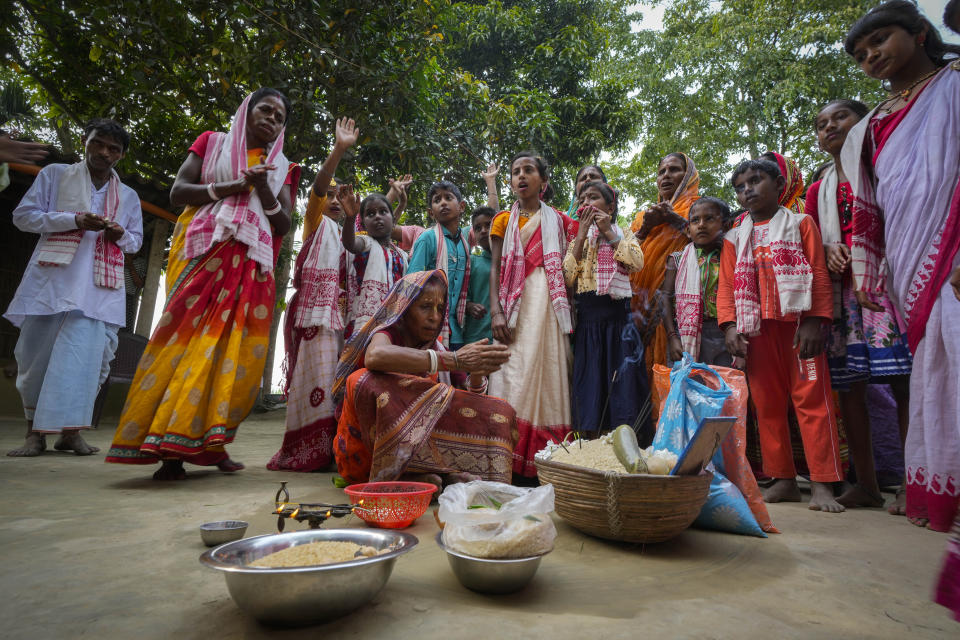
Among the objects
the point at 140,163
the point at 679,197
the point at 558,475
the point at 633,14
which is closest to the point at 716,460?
the point at 558,475

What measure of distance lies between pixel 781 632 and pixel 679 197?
3781mm

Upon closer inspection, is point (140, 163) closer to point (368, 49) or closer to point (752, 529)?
point (368, 49)

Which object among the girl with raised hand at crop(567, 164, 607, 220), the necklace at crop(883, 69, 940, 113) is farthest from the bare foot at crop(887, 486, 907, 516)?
the girl with raised hand at crop(567, 164, 607, 220)

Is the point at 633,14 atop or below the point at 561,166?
atop

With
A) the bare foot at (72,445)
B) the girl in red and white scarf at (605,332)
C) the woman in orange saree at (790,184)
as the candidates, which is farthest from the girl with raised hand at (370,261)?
the woman in orange saree at (790,184)

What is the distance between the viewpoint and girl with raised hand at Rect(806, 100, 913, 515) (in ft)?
10.1

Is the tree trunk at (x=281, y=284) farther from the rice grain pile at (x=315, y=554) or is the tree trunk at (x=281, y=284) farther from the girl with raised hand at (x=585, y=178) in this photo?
the rice grain pile at (x=315, y=554)

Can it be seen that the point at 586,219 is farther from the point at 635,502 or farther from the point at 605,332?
the point at 635,502

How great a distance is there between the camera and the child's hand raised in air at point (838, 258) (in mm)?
3109

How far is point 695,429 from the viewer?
230 centimetres

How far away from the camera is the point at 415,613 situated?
1409 millimetres

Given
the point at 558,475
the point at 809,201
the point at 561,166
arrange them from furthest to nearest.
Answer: the point at 561,166 → the point at 809,201 → the point at 558,475

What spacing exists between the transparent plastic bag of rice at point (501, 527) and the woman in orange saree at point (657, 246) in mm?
2498

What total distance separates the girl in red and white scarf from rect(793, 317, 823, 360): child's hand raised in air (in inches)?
37.3
